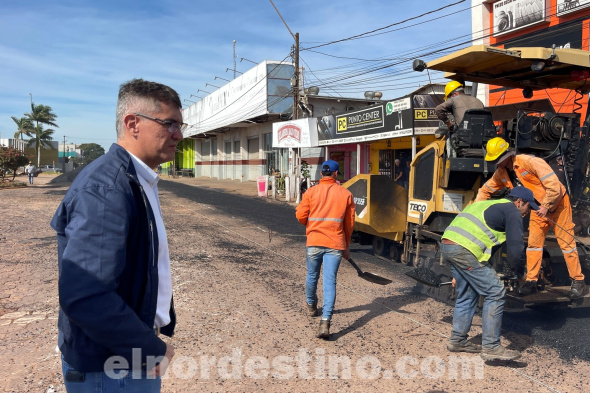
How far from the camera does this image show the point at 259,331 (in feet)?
16.5

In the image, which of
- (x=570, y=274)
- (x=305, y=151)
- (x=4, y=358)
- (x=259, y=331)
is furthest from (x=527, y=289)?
(x=305, y=151)

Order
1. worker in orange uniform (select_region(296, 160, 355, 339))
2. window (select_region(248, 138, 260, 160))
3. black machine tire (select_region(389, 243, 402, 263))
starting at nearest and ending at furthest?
1. worker in orange uniform (select_region(296, 160, 355, 339))
2. black machine tire (select_region(389, 243, 402, 263))
3. window (select_region(248, 138, 260, 160))

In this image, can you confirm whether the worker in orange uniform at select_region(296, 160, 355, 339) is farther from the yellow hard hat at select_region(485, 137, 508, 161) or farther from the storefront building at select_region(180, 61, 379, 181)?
the storefront building at select_region(180, 61, 379, 181)

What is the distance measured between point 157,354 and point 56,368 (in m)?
2.95

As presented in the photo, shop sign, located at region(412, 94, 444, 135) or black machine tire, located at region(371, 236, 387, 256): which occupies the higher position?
shop sign, located at region(412, 94, 444, 135)

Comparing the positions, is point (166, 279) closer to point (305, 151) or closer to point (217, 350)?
point (217, 350)

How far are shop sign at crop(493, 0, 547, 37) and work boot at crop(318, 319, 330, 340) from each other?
1290cm

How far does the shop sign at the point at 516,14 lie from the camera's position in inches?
549

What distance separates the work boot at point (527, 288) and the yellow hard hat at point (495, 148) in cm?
144

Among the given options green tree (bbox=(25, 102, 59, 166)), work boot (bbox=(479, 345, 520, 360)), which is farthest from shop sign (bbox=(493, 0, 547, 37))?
green tree (bbox=(25, 102, 59, 166))

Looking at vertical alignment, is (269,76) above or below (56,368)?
above

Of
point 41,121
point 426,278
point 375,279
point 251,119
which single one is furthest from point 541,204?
point 41,121

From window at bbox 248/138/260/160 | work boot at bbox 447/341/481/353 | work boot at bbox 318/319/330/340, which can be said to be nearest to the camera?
work boot at bbox 447/341/481/353

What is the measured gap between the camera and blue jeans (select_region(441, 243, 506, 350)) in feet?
14.1
